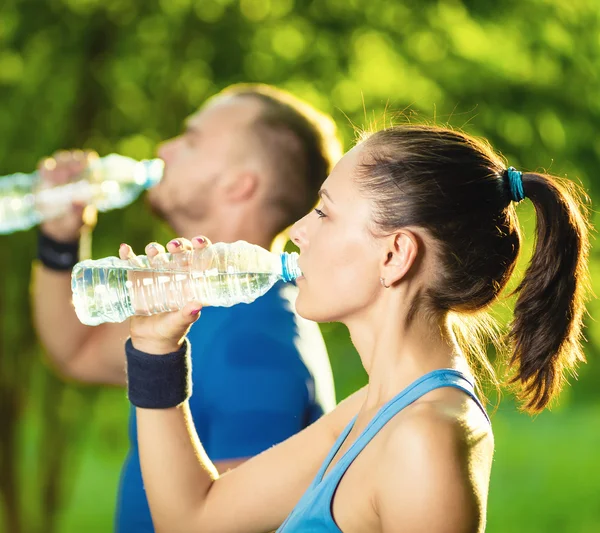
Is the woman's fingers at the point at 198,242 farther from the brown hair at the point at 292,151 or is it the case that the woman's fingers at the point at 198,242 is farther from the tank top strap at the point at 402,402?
the brown hair at the point at 292,151

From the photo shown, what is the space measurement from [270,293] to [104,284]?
1.65 feet

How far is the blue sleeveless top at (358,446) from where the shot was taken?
156cm

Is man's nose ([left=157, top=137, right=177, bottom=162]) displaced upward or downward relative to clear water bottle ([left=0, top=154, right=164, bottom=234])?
upward

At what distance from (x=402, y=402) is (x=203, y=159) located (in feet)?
4.46

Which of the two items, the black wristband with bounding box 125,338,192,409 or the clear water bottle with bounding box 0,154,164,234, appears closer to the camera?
the black wristband with bounding box 125,338,192,409

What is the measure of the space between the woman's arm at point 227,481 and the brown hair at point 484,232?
344 millimetres

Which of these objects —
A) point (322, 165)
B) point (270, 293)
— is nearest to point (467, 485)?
point (270, 293)

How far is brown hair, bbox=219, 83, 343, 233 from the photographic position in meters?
2.73

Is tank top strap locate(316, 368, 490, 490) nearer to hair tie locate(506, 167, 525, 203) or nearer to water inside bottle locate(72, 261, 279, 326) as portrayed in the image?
hair tie locate(506, 167, 525, 203)

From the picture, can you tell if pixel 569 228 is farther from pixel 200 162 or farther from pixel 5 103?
pixel 5 103

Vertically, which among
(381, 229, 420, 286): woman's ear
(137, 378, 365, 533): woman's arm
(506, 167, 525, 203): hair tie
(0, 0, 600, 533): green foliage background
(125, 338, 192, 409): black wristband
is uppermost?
(506, 167, 525, 203): hair tie

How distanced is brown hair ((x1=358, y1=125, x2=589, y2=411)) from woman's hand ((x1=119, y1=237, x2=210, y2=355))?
35 centimetres

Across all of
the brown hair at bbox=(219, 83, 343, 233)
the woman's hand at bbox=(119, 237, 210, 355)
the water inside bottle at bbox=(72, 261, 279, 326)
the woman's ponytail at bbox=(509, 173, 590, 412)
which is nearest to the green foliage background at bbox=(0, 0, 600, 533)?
the brown hair at bbox=(219, 83, 343, 233)

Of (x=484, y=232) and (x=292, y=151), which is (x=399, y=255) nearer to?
(x=484, y=232)
